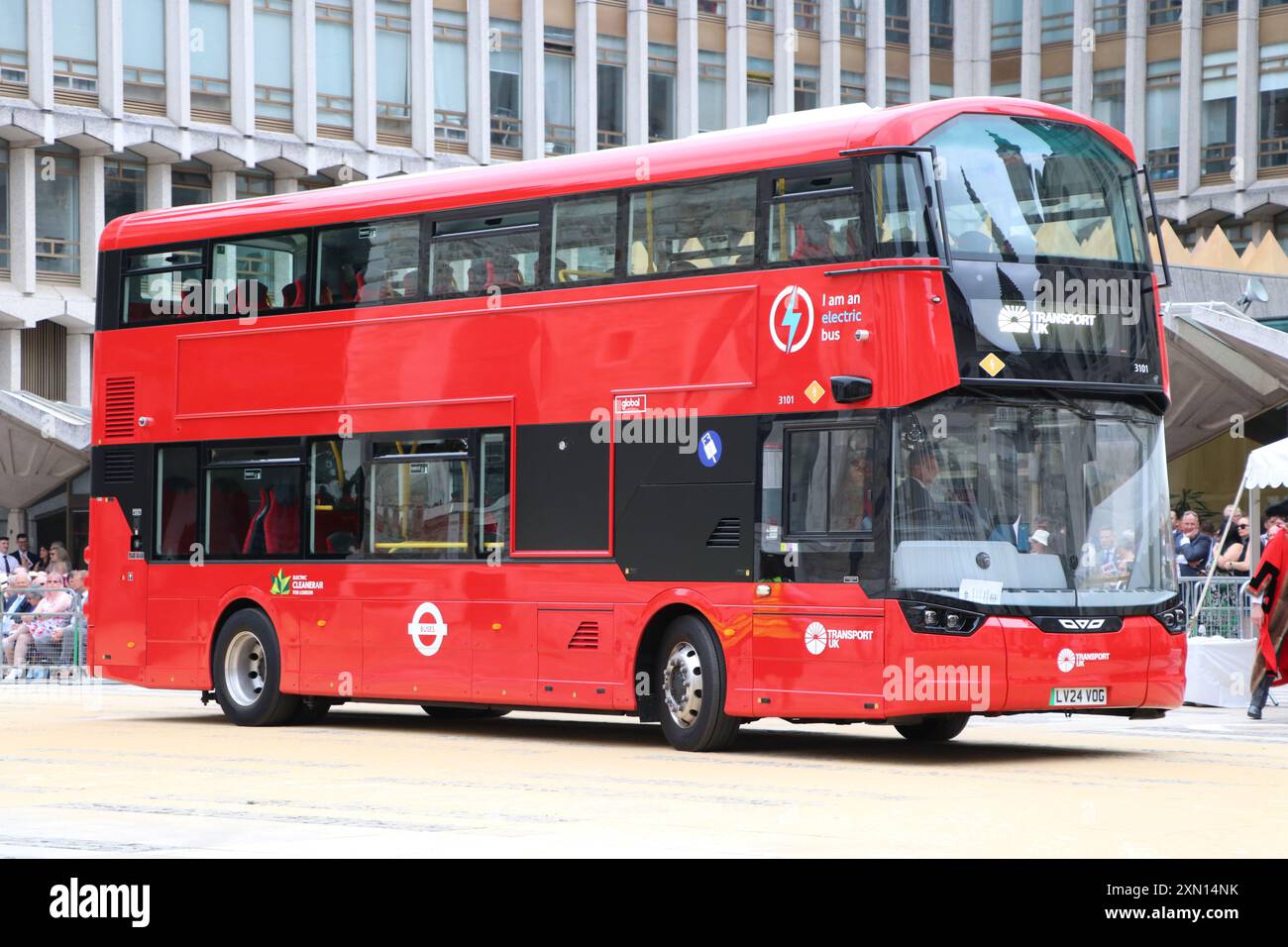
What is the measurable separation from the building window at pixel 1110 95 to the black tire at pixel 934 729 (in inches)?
1668

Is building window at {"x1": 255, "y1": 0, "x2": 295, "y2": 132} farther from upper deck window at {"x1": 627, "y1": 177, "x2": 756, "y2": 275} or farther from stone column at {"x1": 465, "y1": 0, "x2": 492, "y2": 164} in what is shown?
upper deck window at {"x1": 627, "y1": 177, "x2": 756, "y2": 275}

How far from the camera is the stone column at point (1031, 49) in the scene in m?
59.2

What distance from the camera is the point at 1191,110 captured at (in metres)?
56.1

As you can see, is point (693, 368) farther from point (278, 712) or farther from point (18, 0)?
point (18, 0)

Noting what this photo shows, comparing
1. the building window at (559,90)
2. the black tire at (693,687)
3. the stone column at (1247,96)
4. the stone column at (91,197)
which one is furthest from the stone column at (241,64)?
the black tire at (693,687)

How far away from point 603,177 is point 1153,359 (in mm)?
4423

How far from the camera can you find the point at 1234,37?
55594mm

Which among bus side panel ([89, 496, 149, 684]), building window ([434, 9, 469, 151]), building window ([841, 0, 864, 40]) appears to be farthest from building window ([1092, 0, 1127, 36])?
bus side panel ([89, 496, 149, 684])

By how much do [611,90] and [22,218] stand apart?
15.0 m

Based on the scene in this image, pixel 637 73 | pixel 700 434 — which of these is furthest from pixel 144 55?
pixel 700 434

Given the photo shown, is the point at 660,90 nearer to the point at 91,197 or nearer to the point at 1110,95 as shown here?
the point at 1110,95

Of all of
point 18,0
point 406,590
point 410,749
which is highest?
point 18,0

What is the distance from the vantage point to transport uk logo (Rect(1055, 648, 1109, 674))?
51.5 ft

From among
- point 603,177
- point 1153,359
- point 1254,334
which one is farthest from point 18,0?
point 1153,359
